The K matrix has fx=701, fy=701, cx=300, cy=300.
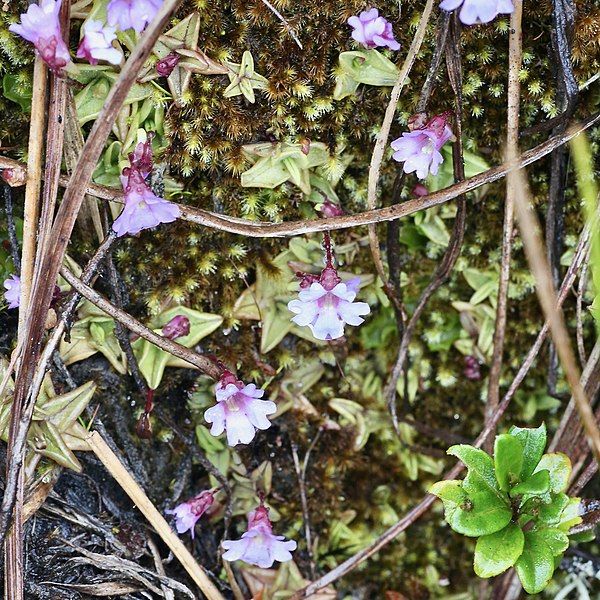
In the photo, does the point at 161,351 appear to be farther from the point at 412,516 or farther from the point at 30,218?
the point at 412,516

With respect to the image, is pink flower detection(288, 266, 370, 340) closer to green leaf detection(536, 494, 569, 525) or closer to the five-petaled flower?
the five-petaled flower

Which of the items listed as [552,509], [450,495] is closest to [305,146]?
[450,495]

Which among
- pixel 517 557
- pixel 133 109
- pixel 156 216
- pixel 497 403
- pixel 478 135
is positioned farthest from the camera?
pixel 497 403

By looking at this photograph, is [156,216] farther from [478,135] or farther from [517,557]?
[517,557]

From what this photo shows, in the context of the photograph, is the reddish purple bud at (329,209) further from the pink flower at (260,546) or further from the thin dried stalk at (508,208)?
the pink flower at (260,546)

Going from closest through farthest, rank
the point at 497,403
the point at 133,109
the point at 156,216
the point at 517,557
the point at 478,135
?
the point at 517,557 < the point at 156,216 < the point at 133,109 < the point at 478,135 < the point at 497,403

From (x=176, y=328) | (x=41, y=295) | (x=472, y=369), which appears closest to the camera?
(x=41, y=295)

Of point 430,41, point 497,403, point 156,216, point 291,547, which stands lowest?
point 291,547

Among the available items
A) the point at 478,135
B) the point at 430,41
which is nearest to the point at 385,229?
the point at 478,135
